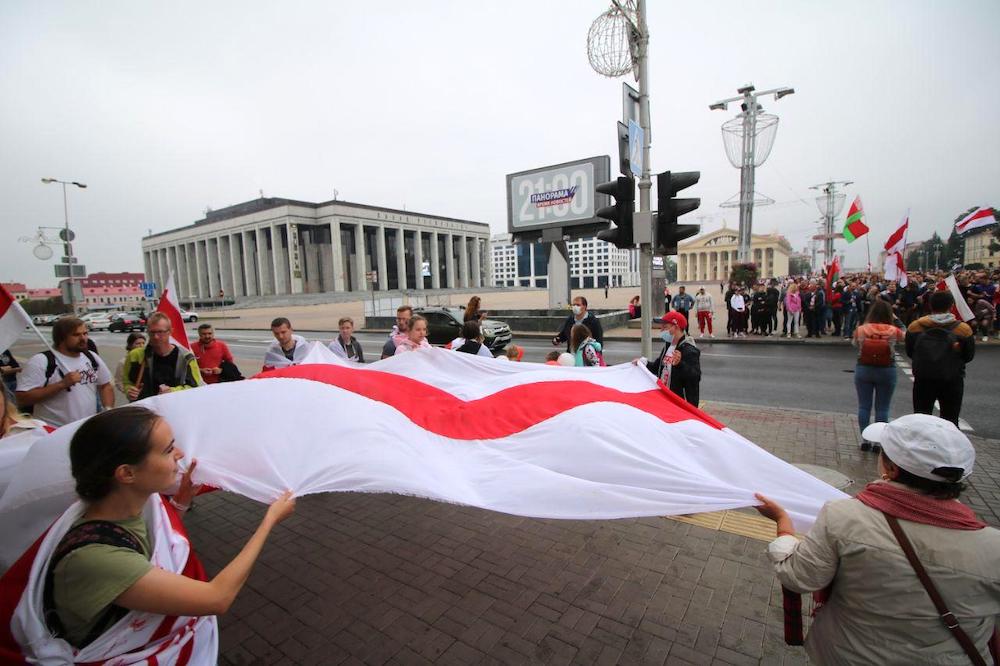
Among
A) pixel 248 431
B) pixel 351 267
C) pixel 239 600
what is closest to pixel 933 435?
pixel 248 431

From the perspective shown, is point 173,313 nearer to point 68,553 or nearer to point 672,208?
point 68,553

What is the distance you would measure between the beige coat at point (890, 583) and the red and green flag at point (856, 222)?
18.3 meters

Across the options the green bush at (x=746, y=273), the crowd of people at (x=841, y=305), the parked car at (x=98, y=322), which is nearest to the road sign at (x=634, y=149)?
the crowd of people at (x=841, y=305)

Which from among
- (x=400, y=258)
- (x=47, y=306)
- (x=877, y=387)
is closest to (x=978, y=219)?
(x=877, y=387)

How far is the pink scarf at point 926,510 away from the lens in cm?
158

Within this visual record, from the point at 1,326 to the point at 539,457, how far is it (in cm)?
458

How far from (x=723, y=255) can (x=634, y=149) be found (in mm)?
119066

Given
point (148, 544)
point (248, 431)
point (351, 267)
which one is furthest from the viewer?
point (351, 267)

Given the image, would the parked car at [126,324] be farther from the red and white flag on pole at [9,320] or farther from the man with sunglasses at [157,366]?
the red and white flag on pole at [9,320]

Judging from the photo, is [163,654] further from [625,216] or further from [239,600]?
[625,216]

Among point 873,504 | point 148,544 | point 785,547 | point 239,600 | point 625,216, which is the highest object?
point 625,216

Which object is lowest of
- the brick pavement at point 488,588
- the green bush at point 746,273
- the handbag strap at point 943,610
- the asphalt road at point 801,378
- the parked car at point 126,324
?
the brick pavement at point 488,588

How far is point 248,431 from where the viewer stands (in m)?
2.80

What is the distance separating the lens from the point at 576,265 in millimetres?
164125
